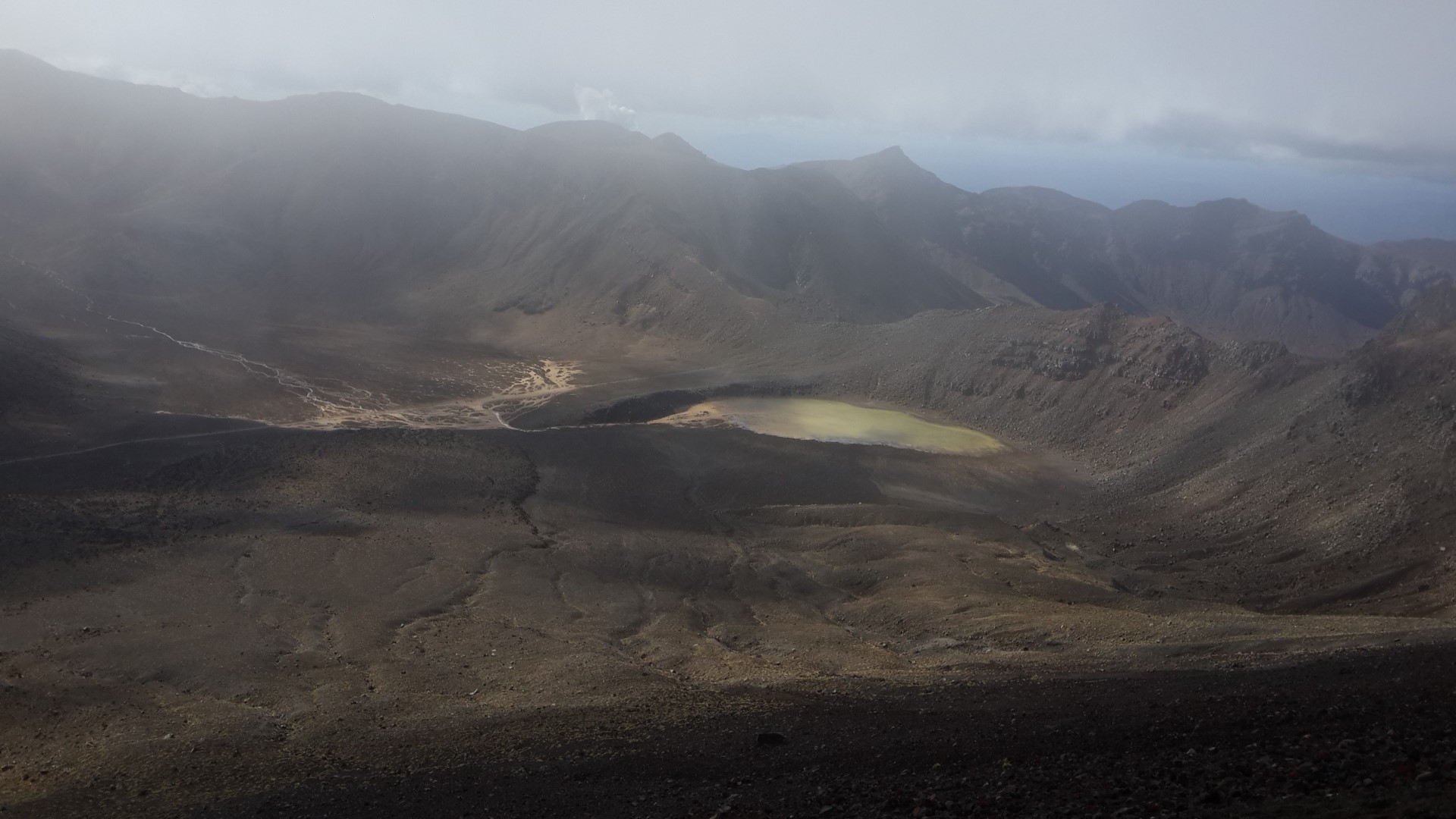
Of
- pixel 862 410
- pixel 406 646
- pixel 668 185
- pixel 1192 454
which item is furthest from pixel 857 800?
pixel 668 185

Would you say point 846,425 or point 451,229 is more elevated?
point 451,229

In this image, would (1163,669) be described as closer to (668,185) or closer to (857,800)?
(857,800)

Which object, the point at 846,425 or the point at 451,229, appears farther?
the point at 451,229

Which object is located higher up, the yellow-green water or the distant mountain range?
the distant mountain range

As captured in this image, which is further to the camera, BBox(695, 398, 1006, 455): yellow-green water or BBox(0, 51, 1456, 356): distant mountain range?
BBox(0, 51, 1456, 356): distant mountain range

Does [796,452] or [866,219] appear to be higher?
[866,219]
